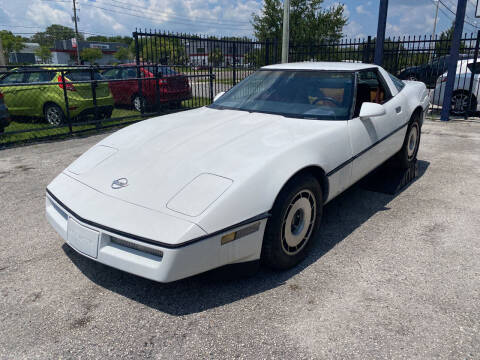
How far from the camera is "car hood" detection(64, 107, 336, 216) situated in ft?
7.90

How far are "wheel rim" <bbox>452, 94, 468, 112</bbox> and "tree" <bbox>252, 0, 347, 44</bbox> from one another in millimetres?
18095

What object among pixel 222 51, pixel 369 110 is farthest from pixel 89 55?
pixel 369 110

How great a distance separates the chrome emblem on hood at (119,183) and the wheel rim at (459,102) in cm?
1026

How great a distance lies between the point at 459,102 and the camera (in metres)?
10.2

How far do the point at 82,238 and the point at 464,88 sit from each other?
1065 centimetres

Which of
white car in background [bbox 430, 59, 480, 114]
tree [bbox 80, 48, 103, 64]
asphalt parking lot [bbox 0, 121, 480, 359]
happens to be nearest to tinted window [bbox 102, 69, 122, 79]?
asphalt parking lot [bbox 0, 121, 480, 359]

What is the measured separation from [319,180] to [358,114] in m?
0.92

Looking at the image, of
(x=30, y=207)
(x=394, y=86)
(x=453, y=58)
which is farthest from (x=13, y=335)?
(x=453, y=58)

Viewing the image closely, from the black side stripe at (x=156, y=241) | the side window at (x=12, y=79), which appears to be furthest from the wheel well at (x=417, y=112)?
the side window at (x=12, y=79)

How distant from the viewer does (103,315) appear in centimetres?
238

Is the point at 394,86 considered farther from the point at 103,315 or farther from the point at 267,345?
the point at 103,315

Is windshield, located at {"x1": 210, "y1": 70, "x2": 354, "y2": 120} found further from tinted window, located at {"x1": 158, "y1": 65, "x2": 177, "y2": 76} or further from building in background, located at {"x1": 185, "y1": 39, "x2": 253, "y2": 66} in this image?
building in background, located at {"x1": 185, "y1": 39, "x2": 253, "y2": 66}

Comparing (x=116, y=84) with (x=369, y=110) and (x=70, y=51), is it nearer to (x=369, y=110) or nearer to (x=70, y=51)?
(x=369, y=110)

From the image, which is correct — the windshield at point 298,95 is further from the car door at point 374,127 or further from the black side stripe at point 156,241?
the black side stripe at point 156,241
